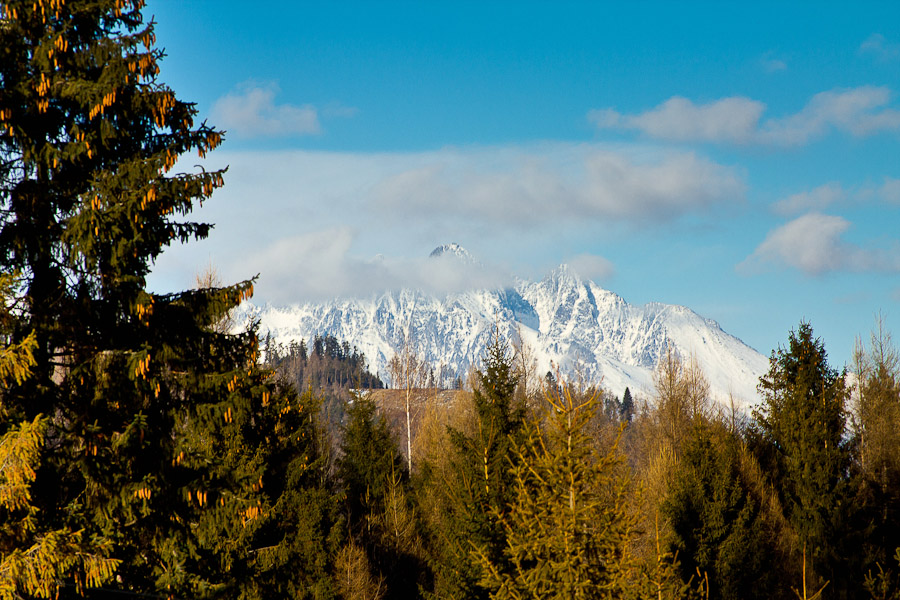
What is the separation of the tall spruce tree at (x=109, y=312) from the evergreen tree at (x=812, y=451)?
26.3 metres

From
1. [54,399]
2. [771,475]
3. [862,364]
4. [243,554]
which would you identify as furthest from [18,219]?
[862,364]

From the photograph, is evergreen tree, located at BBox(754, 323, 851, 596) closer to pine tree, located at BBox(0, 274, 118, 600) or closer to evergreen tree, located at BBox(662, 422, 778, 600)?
evergreen tree, located at BBox(662, 422, 778, 600)

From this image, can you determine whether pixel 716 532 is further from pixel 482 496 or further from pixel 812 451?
pixel 482 496

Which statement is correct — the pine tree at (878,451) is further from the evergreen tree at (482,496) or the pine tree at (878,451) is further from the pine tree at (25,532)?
the pine tree at (25,532)

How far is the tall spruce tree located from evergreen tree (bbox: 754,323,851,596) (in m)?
26.3

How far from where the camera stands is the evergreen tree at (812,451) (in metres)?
30.4

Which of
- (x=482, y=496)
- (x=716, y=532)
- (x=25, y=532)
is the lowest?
(x=716, y=532)

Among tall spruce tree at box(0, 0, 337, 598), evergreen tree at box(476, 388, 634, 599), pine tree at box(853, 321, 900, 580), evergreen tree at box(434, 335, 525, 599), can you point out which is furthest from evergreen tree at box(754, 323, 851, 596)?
tall spruce tree at box(0, 0, 337, 598)

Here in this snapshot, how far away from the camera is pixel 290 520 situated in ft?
75.5

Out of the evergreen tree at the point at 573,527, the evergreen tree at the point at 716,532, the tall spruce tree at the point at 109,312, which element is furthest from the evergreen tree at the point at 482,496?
the evergreen tree at the point at 716,532

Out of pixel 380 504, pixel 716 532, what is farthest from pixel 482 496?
pixel 380 504

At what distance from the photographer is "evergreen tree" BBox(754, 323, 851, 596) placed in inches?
1198

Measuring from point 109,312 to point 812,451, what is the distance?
100 feet

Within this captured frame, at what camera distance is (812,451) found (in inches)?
1261
